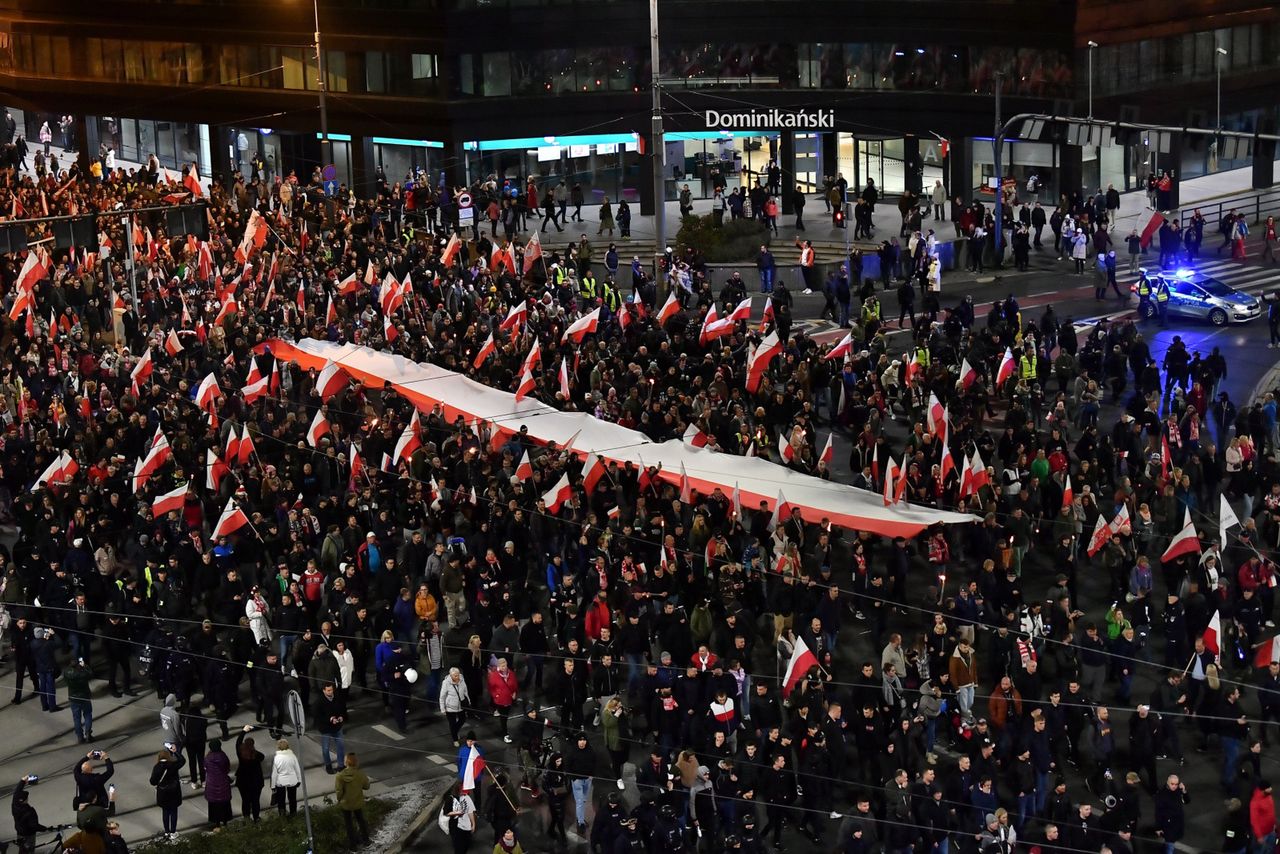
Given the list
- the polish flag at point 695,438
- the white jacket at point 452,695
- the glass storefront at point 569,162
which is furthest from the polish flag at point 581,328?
the glass storefront at point 569,162

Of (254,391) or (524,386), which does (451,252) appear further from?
(524,386)

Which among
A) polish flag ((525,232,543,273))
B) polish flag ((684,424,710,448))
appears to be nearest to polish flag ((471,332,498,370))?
polish flag ((684,424,710,448))

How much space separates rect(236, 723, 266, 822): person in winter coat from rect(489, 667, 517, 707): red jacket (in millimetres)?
3352

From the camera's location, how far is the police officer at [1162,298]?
160 feet

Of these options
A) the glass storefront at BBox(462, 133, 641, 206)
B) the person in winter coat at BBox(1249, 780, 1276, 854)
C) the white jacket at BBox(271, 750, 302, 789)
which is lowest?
the person in winter coat at BBox(1249, 780, 1276, 854)

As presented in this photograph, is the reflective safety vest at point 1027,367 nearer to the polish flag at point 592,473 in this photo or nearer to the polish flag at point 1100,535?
the polish flag at point 1100,535

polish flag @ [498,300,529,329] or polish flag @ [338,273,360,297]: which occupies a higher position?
polish flag @ [338,273,360,297]

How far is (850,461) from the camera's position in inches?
1442

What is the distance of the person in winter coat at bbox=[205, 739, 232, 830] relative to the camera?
25422 mm

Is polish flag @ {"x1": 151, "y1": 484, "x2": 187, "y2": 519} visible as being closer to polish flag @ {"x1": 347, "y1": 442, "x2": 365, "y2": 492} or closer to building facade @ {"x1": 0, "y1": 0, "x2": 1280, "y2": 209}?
polish flag @ {"x1": 347, "y1": 442, "x2": 365, "y2": 492}

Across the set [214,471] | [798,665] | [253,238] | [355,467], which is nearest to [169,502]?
[214,471]

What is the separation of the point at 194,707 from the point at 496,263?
2117 cm

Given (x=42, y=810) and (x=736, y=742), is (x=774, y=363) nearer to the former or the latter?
(x=736, y=742)

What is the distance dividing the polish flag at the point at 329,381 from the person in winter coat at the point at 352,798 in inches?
565
